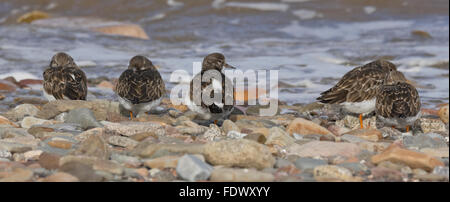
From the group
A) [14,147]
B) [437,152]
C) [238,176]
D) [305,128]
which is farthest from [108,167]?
[437,152]

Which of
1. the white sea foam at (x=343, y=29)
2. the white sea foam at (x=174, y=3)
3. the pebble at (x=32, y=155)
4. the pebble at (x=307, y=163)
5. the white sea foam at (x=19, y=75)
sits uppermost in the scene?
the white sea foam at (x=174, y=3)

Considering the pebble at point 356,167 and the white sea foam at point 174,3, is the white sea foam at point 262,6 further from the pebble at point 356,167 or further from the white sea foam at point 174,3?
the pebble at point 356,167

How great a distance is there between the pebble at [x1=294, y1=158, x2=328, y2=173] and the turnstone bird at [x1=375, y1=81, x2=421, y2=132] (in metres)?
1.91

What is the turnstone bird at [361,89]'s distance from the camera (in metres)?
7.18

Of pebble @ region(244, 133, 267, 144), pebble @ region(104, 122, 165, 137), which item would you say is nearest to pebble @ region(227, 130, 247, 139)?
pebble @ region(244, 133, 267, 144)

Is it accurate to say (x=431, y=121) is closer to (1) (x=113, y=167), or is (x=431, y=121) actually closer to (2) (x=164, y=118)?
(2) (x=164, y=118)

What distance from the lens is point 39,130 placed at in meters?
6.00

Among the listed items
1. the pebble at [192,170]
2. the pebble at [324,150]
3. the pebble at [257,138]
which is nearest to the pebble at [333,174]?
the pebble at [324,150]

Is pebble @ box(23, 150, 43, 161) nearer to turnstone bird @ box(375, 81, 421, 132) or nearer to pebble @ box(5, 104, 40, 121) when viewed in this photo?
pebble @ box(5, 104, 40, 121)

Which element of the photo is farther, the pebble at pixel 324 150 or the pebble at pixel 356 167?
the pebble at pixel 324 150

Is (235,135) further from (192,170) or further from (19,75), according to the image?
(19,75)

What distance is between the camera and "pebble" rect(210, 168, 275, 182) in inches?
175

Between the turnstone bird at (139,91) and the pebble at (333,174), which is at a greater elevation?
the turnstone bird at (139,91)

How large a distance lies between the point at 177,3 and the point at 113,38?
4797 millimetres
